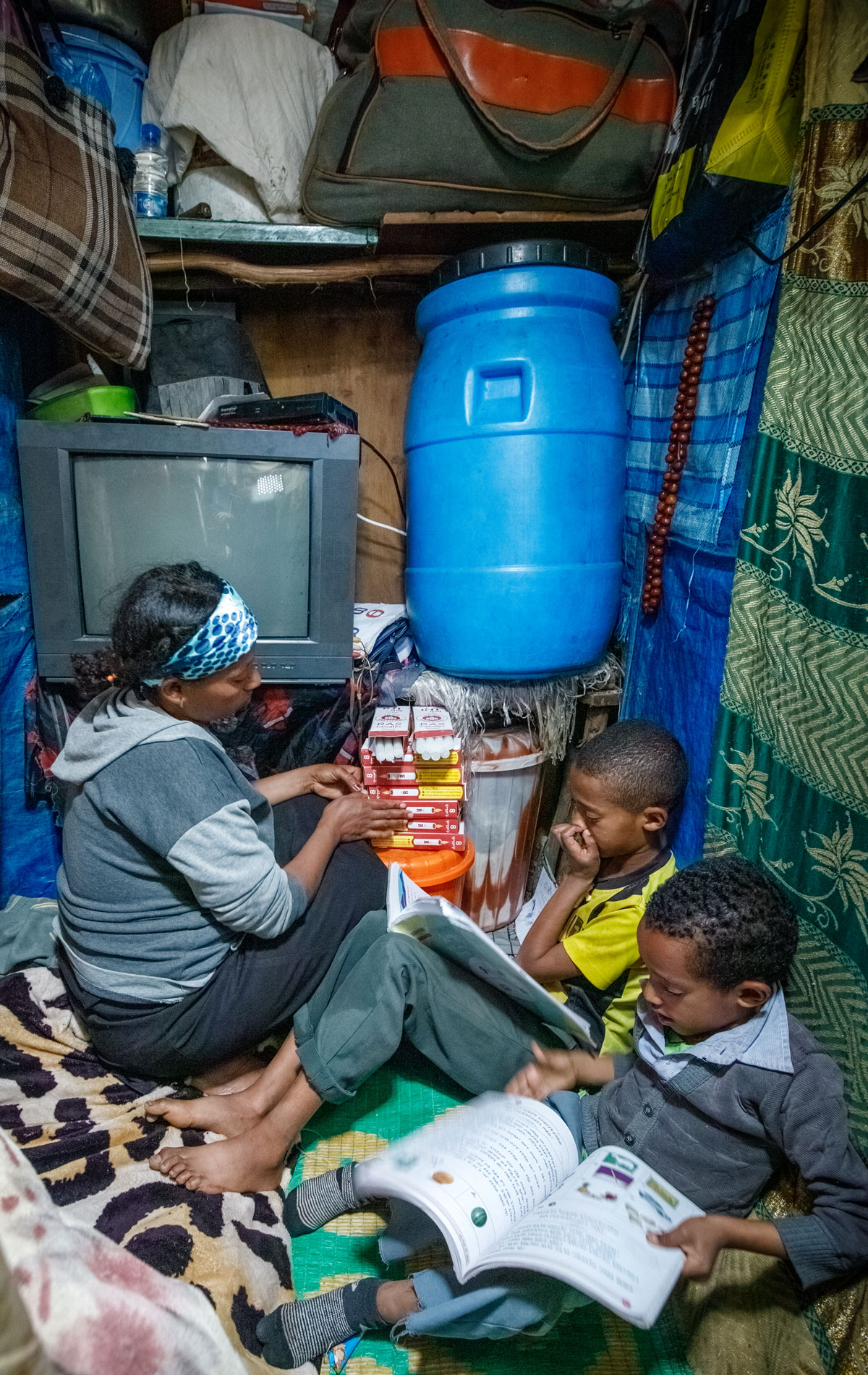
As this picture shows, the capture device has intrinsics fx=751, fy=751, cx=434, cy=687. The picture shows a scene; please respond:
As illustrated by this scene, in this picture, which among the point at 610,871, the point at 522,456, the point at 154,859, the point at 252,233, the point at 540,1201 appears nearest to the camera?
the point at 540,1201

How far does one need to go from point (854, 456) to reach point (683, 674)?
0.60 m

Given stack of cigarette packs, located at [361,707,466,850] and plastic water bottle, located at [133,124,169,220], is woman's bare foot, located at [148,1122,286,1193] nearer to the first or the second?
stack of cigarette packs, located at [361,707,466,850]

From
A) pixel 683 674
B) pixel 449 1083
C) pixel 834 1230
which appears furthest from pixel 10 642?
pixel 834 1230

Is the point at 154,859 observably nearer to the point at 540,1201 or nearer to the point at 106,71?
the point at 540,1201

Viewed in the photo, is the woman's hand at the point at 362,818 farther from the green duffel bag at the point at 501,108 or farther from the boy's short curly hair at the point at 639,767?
the green duffel bag at the point at 501,108

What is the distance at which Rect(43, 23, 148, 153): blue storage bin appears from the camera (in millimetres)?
1615

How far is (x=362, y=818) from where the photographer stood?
1551mm

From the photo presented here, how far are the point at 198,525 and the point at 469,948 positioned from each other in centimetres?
104

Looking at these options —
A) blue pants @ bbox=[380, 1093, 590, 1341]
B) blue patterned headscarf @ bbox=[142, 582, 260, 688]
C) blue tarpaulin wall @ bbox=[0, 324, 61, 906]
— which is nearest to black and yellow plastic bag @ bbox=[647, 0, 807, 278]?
blue patterned headscarf @ bbox=[142, 582, 260, 688]

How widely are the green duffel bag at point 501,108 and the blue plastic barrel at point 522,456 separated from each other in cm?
15

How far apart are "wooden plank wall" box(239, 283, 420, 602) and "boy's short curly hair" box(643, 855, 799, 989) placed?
4.74 ft

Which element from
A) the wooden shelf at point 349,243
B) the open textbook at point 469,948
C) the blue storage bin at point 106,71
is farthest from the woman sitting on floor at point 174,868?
the blue storage bin at point 106,71

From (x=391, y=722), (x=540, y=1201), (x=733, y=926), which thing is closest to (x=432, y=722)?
(x=391, y=722)

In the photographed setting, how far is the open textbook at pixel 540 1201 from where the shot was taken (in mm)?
751
